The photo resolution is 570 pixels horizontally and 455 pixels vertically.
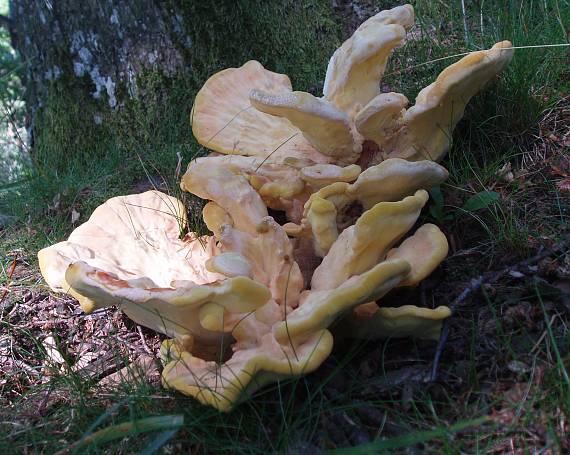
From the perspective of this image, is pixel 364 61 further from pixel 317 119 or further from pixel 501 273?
pixel 501 273

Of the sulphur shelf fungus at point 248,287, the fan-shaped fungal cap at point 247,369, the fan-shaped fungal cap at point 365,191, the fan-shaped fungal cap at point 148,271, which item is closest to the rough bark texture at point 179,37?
the fan-shaped fungal cap at point 148,271

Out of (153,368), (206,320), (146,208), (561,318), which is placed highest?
(146,208)

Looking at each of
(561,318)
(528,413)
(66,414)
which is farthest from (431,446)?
(66,414)

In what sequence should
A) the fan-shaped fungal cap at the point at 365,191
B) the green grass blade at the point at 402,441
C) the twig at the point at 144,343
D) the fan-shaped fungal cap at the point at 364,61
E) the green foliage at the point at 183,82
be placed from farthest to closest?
the green foliage at the point at 183,82
the twig at the point at 144,343
the fan-shaped fungal cap at the point at 364,61
the fan-shaped fungal cap at the point at 365,191
the green grass blade at the point at 402,441

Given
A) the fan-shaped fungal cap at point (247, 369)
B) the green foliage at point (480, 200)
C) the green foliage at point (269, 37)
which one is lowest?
the green foliage at point (480, 200)

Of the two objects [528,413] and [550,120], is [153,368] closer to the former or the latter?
[528,413]

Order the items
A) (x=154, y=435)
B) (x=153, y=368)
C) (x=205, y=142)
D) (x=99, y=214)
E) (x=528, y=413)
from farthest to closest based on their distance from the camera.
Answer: (x=205, y=142), (x=99, y=214), (x=153, y=368), (x=154, y=435), (x=528, y=413)

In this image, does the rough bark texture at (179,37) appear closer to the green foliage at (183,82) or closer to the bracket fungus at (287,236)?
the green foliage at (183,82)
